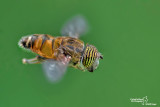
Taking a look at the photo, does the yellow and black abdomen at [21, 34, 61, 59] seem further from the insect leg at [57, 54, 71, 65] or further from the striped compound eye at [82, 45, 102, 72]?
the striped compound eye at [82, 45, 102, 72]

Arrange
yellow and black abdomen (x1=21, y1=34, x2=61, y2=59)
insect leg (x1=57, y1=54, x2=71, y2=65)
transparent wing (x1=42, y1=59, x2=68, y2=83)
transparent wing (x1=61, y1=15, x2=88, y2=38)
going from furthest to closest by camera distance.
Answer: transparent wing (x1=61, y1=15, x2=88, y2=38) < yellow and black abdomen (x1=21, y1=34, x2=61, y2=59) < insect leg (x1=57, y1=54, x2=71, y2=65) < transparent wing (x1=42, y1=59, x2=68, y2=83)

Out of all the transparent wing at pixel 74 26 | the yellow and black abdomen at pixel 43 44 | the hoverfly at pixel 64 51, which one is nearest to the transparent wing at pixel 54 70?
the hoverfly at pixel 64 51

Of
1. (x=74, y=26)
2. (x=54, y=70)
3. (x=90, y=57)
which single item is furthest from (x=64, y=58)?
(x=74, y=26)

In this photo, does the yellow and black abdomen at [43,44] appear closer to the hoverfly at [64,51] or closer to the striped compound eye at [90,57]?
the hoverfly at [64,51]

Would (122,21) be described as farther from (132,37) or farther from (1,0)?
(1,0)

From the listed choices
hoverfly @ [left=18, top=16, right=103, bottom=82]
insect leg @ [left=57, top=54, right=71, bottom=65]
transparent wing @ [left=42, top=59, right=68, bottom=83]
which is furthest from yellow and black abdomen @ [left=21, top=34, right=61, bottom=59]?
transparent wing @ [left=42, top=59, right=68, bottom=83]

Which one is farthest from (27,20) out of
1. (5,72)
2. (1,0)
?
(5,72)

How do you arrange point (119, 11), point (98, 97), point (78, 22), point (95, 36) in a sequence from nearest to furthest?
point (78, 22), point (98, 97), point (95, 36), point (119, 11)

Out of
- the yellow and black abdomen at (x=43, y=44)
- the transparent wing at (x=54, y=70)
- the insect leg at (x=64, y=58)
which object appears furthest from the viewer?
the yellow and black abdomen at (x=43, y=44)

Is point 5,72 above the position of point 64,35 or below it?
below
